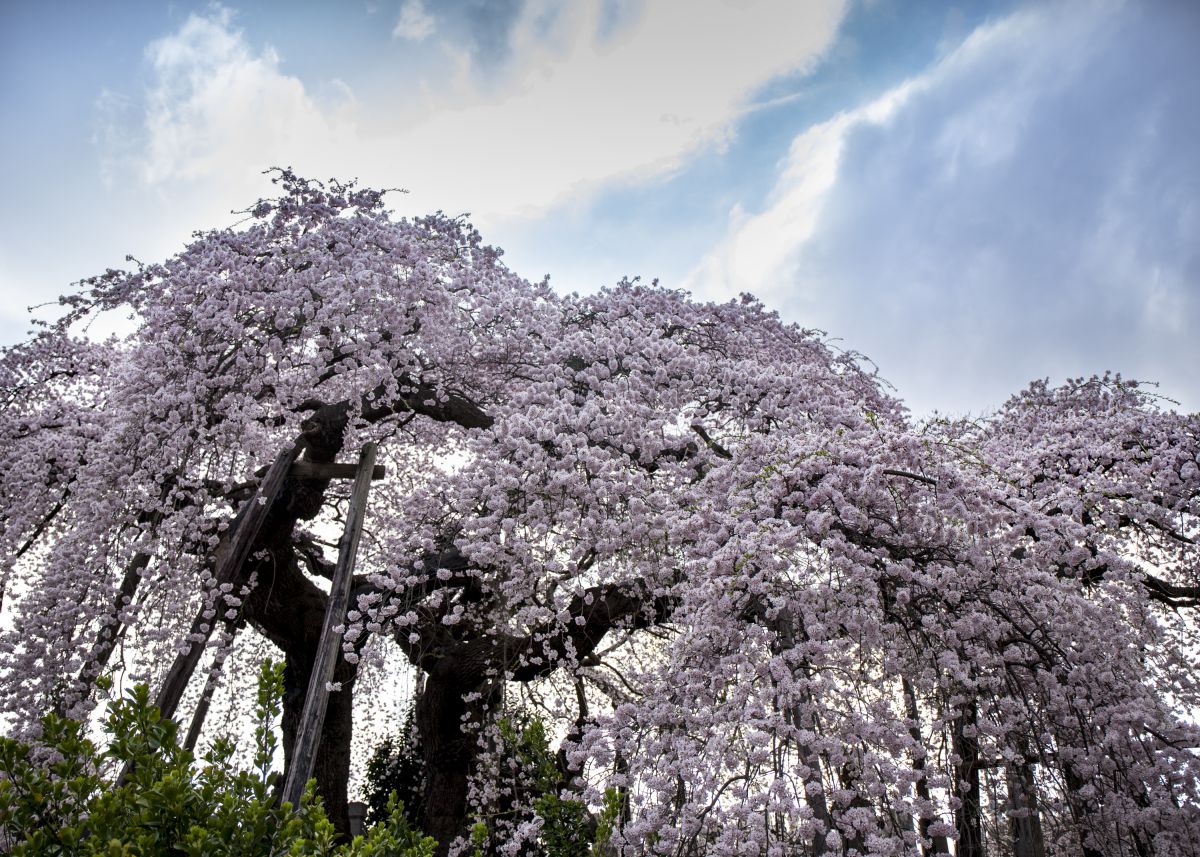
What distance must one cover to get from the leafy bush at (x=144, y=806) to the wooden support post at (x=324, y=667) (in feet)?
8.05

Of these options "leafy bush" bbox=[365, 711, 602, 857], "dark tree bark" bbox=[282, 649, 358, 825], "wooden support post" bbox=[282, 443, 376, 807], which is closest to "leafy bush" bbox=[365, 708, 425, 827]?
"leafy bush" bbox=[365, 711, 602, 857]

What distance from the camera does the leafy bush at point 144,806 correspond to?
7.05 feet

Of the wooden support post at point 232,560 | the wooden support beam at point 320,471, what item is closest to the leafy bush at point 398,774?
the wooden support beam at point 320,471

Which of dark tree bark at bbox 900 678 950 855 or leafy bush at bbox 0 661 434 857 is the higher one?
dark tree bark at bbox 900 678 950 855

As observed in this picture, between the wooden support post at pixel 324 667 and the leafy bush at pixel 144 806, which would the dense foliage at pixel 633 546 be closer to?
the wooden support post at pixel 324 667

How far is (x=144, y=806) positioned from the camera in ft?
7.63

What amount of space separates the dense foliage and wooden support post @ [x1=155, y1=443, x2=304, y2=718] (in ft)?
0.30

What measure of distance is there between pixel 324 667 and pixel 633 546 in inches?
94.5

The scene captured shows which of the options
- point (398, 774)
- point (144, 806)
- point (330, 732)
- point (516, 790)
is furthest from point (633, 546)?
point (398, 774)

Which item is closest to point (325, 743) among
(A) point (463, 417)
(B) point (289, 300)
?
(A) point (463, 417)

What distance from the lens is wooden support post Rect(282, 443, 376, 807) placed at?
5102mm

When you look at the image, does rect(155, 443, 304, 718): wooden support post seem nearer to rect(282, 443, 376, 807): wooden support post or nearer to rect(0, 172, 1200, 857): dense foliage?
rect(0, 172, 1200, 857): dense foliage

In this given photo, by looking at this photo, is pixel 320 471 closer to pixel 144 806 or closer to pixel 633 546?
pixel 633 546

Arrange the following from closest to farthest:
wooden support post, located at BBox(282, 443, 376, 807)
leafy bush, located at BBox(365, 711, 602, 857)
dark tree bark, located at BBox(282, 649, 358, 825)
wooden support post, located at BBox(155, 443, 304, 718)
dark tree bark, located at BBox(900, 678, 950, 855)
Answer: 1. dark tree bark, located at BBox(900, 678, 950, 855)
2. leafy bush, located at BBox(365, 711, 602, 857)
3. wooden support post, located at BBox(282, 443, 376, 807)
4. wooden support post, located at BBox(155, 443, 304, 718)
5. dark tree bark, located at BBox(282, 649, 358, 825)
